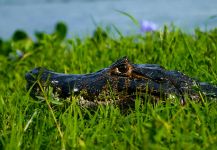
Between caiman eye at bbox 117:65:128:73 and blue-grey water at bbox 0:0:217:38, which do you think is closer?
caiman eye at bbox 117:65:128:73

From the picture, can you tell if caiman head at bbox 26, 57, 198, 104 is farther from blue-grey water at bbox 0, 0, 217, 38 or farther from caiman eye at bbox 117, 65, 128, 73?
blue-grey water at bbox 0, 0, 217, 38

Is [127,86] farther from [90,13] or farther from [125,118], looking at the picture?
[90,13]

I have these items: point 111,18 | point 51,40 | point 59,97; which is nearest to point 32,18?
point 111,18

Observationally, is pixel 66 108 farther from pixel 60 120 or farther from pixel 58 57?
pixel 58 57

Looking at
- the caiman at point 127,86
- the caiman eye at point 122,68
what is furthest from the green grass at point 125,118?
the caiman eye at point 122,68

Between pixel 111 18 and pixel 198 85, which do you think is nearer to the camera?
pixel 198 85

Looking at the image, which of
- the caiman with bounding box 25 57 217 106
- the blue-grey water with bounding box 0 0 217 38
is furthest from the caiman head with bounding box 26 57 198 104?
the blue-grey water with bounding box 0 0 217 38

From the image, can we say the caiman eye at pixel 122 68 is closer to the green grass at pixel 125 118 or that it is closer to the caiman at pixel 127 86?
the caiman at pixel 127 86
